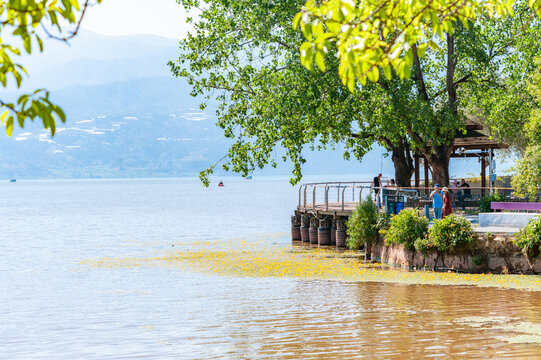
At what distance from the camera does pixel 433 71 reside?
1458 inches

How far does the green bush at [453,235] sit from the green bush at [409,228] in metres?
0.72

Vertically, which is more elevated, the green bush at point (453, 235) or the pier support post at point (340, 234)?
the green bush at point (453, 235)

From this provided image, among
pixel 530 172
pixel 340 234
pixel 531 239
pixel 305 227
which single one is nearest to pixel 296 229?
pixel 305 227

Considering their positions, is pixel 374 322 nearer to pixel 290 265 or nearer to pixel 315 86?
pixel 290 265

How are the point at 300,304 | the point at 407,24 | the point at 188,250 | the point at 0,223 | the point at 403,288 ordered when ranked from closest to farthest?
the point at 407,24
the point at 300,304
the point at 403,288
the point at 188,250
the point at 0,223

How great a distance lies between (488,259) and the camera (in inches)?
804

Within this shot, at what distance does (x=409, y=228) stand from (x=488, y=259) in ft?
8.80

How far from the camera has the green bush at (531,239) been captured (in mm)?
19141

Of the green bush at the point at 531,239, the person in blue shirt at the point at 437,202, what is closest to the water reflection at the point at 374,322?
the green bush at the point at 531,239

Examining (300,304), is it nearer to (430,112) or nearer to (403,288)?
(403,288)

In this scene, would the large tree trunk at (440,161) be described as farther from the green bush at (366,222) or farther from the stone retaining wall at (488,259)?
the stone retaining wall at (488,259)

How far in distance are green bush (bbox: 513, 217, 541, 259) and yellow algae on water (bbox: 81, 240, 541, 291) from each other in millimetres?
704

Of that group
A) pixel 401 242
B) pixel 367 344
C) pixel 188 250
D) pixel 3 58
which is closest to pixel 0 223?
pixel 188 250

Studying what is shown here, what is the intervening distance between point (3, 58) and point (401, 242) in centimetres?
1821
